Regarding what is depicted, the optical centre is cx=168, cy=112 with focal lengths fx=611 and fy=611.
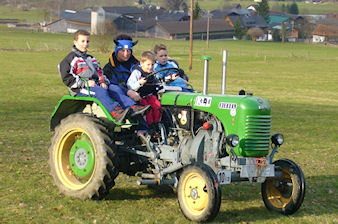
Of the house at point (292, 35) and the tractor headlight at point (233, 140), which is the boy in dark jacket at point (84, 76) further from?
the house at point (292, 35)

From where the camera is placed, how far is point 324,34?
119m

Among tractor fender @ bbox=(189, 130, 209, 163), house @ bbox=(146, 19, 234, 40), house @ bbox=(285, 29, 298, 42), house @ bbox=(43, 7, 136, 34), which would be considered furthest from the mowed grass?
house @ bbox=(285, 29, 298, 42)

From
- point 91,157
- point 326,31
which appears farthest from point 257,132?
point 326,31

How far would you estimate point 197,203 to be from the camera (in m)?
7.02

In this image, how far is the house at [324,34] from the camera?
11800 centimetres

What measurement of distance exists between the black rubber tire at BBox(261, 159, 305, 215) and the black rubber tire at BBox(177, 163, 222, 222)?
117 centimetres

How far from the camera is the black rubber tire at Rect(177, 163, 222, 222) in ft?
22.2

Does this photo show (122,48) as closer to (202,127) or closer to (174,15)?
(202,127)

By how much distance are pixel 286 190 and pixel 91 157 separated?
252cm

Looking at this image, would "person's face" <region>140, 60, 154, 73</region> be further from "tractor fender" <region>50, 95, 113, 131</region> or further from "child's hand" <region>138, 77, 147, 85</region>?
"tractor fender" <region>50, 95, 113, 131</region>

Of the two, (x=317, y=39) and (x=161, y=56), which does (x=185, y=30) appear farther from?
(x=161, y=56)

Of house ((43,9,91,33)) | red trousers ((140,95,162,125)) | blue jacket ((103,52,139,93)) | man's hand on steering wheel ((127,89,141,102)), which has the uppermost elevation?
blue jacket ((103,52,139,93))

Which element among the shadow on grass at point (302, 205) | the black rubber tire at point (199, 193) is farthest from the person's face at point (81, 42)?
the shadow on grass at point (302, 205)

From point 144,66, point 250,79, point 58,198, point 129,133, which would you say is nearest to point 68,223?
point 58,198
